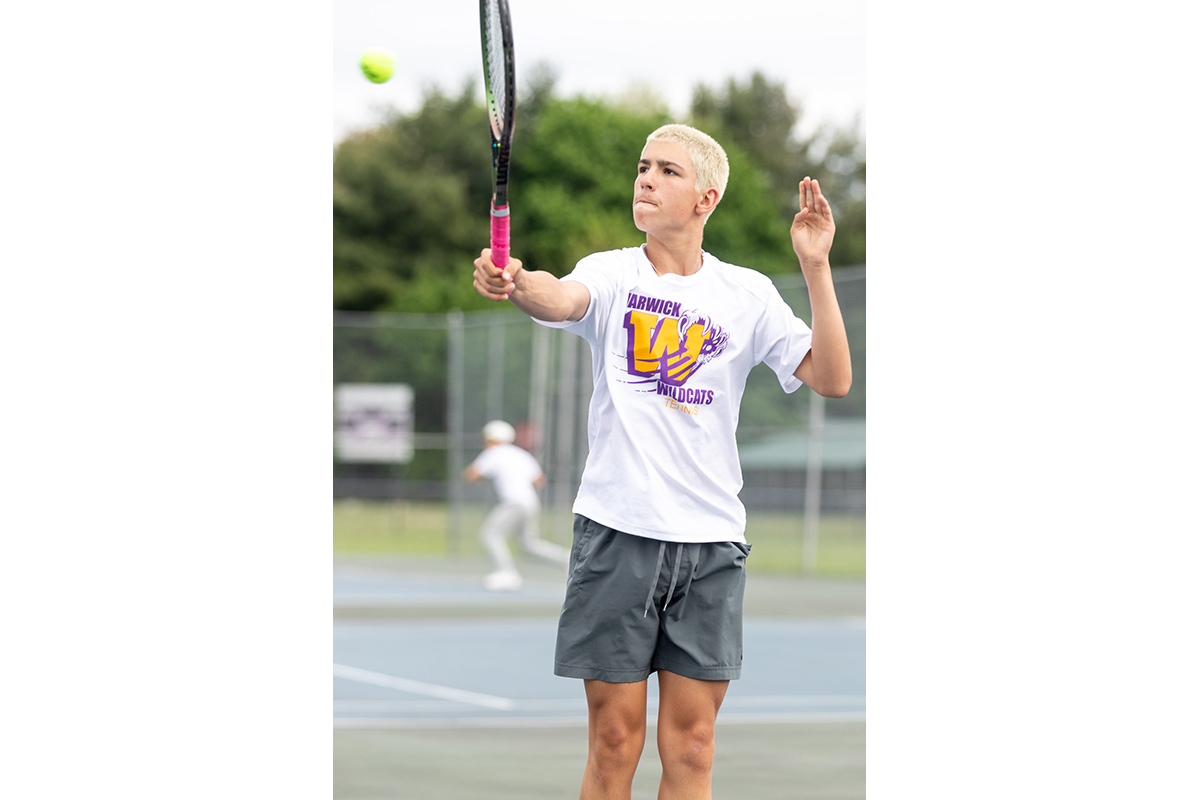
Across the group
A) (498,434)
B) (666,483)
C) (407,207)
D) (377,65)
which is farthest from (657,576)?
(407,207)

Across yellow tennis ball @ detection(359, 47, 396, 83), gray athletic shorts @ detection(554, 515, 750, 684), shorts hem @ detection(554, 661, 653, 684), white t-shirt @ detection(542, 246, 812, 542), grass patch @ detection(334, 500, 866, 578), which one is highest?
yellow tennis ball @ detection(359, 47, 396, 83)

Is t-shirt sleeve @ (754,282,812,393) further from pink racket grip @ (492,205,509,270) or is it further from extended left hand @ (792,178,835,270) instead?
pink racket grip @ (492,205,509,270)

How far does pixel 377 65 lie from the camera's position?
163 inches

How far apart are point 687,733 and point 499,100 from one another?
55.7 inches

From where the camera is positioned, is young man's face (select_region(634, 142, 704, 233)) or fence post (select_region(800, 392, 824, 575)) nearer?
young man's face (select_region(634, 142, 704, 233))

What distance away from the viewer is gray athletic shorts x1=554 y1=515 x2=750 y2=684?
3.15 m

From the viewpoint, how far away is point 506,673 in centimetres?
759

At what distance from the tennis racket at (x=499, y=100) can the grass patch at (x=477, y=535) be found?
32.4ft

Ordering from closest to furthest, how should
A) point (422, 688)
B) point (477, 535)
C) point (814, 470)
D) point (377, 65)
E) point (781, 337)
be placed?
point (781, 337), point (377, 65), point (422, 688), point (814, 470), point (477, 535)

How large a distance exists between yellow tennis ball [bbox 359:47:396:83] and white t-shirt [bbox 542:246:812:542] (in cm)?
123

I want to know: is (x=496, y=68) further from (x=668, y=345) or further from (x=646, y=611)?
(x=646, y=611)

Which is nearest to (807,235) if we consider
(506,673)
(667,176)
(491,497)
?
(667,176)

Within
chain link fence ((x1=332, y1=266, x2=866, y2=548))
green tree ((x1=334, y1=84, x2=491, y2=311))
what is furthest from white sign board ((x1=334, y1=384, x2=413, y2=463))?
green tree ((x1=334, y1=84, x2=491, y2=311))
